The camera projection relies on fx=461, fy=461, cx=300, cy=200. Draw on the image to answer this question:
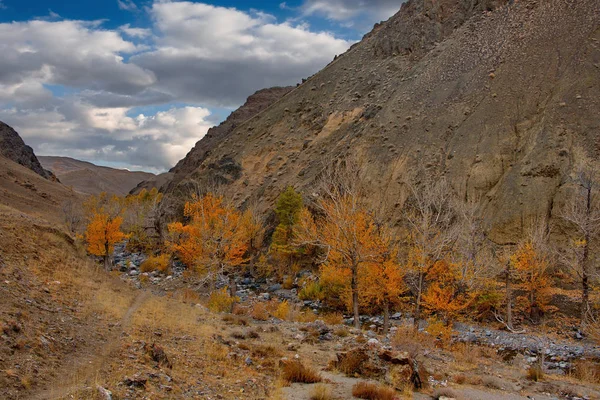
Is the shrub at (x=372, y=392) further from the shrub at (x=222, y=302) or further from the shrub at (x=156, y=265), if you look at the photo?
the shrub at (x=156, y=265)

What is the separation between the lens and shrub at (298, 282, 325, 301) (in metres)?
35.7

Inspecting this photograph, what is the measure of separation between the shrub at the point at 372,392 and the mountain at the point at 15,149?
11451 cm

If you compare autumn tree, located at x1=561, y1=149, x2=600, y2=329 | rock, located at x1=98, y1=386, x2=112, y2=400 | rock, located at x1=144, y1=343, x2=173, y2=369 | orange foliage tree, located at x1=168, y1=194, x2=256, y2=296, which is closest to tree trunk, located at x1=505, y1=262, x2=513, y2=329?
autumn tree, located at x1=561, y1=149, x2=600, y2=329

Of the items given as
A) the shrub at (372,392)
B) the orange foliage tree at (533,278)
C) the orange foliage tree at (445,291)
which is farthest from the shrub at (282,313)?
the shrub at (372,392)

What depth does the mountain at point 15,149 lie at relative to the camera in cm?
10688

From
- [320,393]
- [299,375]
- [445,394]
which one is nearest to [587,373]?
[445,394]

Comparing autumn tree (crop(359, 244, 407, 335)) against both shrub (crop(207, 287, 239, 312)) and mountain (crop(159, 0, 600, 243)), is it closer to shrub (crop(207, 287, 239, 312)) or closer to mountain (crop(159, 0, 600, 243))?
shrub (crop(207, 287, 239, 312))

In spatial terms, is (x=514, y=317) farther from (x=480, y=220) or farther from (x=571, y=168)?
(x=571, y=168)

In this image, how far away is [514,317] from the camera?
3056cm

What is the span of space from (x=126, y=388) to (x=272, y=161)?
52.9 metres

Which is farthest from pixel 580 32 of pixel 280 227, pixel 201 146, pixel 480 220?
pixel 201 146

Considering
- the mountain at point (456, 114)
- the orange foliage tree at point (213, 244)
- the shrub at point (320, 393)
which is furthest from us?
the mountain at point (456, 114)

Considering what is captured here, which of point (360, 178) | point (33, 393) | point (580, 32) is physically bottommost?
point (33, 393)

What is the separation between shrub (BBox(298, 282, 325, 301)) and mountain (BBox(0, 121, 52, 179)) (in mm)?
95067
